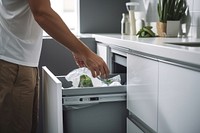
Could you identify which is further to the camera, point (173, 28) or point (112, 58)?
point (112, 58)

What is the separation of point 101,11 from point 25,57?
1.46 metres

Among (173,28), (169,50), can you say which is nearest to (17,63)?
(169,50)

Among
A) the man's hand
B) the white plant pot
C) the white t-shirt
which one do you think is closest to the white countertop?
the man's hand

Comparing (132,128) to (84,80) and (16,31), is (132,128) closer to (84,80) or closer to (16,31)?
(84,80)

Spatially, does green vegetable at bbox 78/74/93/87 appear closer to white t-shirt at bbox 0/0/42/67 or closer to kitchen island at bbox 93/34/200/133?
kitchen island at bbox 93/34/200/133

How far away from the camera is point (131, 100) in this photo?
4.91ft

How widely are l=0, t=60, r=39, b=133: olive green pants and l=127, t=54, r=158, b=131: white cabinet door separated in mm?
464

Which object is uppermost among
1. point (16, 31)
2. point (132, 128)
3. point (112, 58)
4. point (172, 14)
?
point (172, 14)

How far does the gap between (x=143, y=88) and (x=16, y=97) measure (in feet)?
1.87

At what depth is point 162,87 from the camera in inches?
47.1

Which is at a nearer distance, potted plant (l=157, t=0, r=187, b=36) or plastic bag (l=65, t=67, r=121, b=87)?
plastic bag (l=65, t=67, r=121, b=87)

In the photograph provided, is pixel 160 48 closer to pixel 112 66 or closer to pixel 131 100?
pixel 131 100

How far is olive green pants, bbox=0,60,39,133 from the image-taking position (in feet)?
4.57

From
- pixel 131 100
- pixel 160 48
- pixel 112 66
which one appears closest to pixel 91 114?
pixel 131 100
